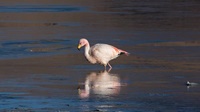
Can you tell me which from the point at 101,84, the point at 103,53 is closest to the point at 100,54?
the point at 103,53

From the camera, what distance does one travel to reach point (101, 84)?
13352mm

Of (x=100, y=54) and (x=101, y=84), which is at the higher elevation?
(x=100, y=54)

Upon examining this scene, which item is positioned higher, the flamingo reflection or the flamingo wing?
the flamingo wing

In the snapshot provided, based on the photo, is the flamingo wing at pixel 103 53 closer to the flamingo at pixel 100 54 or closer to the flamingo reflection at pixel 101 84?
the flamingo at pixel 100 54

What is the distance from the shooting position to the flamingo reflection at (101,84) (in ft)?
40.5

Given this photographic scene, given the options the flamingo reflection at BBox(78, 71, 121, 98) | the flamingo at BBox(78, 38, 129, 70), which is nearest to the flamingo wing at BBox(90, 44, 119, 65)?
the flamingo at BBox(78, 38, 129, 70)

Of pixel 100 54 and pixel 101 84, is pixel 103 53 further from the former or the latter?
pixel 101 84

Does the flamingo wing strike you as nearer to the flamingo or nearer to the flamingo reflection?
the flamingo

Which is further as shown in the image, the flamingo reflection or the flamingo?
the flamingo

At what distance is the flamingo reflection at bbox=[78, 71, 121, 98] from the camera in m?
12.3

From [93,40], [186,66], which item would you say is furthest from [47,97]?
[93,40]

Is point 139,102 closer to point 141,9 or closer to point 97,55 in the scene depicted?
point 97,55

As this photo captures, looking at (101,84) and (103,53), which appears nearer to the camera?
(101,84)

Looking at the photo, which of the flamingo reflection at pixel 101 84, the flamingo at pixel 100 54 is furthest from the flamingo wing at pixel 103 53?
the flamingo reflection at pixel 101 84
